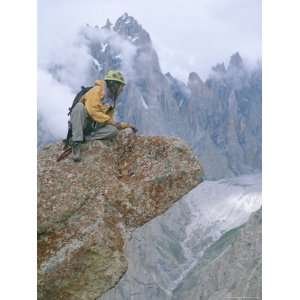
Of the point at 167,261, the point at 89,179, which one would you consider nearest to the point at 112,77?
Answer: the point at 89,179

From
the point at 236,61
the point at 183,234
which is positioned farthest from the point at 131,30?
the point at 183,234

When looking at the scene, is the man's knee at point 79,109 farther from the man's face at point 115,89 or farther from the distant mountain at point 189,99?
the distant mountain at point 189,99

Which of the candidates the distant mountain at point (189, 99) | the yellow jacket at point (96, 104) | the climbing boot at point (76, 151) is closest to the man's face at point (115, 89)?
the yellow jacket at point (96, 104)

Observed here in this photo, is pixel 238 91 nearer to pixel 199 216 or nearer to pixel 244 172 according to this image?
pixel 244 172

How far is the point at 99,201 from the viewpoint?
7.33 m

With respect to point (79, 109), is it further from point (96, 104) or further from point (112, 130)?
point (112, 130)

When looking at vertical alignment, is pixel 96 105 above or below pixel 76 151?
above

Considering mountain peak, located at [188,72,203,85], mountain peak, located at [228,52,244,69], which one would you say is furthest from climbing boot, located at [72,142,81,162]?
mountain peak, located at [188,72,203,85]

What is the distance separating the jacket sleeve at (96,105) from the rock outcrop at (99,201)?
0.32 meters

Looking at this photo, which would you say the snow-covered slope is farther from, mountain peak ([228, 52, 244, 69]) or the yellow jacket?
the yellow jacket

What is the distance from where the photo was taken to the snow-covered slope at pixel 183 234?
57.7 feet

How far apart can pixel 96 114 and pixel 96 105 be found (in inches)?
3.9

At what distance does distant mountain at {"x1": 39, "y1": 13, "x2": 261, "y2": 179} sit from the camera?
13023 millimetres
